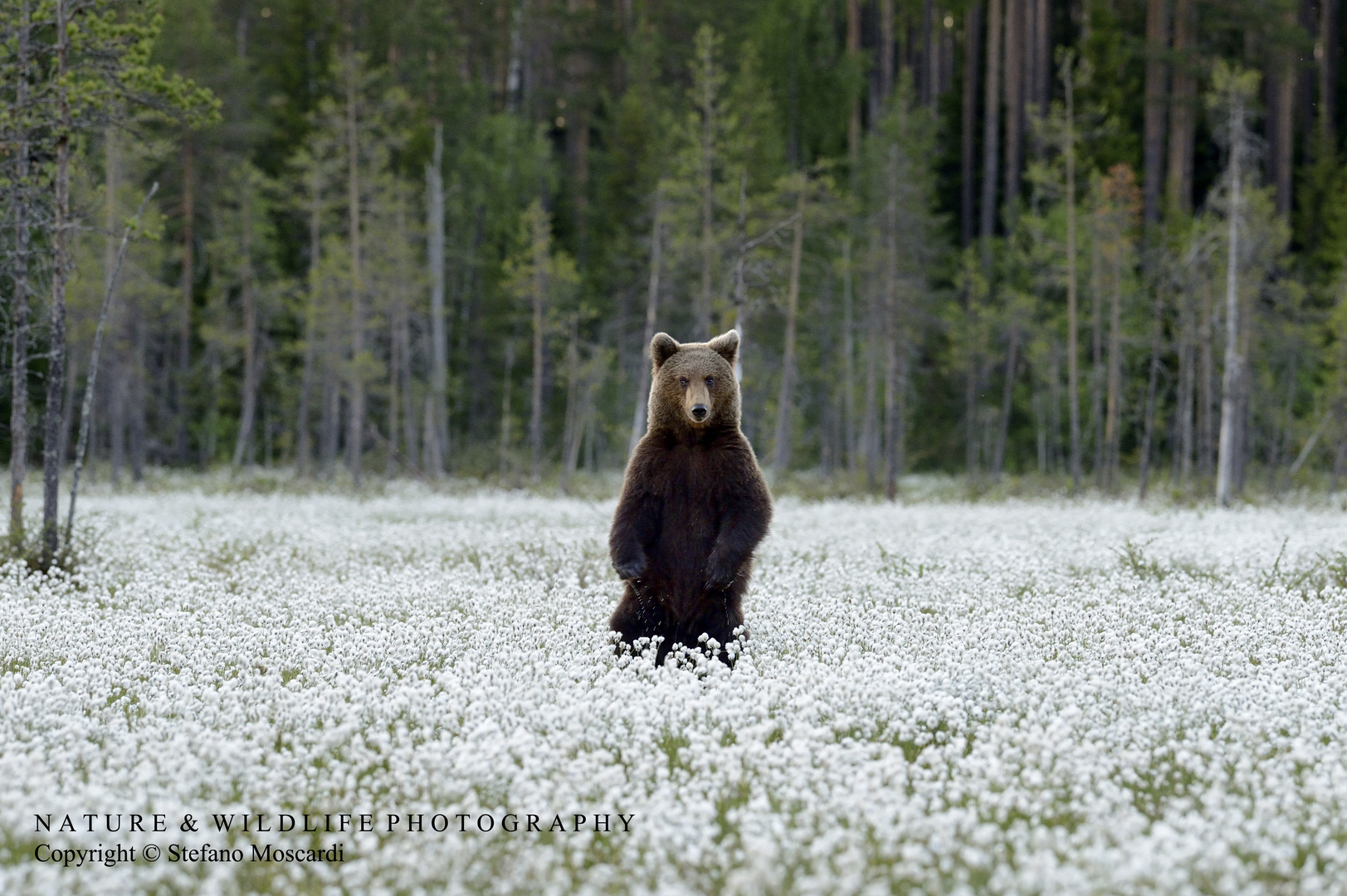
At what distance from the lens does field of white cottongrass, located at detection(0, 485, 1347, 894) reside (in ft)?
12.9

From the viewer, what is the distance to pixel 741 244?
24484 mm

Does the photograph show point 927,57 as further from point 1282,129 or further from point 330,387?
point 330,387

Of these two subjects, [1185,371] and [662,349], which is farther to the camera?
[1185,371]

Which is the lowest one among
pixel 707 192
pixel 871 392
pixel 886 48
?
pixel 871 392

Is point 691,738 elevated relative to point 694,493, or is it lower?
lower

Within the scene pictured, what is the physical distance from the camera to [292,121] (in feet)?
125

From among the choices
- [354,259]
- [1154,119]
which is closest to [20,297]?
[354,259]

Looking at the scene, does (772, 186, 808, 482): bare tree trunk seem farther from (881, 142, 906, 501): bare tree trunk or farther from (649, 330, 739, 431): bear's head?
(649, 330, 739, 431): bear's head

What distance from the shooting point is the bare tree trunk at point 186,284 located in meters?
36.7

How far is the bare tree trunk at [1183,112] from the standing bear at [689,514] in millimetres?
40026

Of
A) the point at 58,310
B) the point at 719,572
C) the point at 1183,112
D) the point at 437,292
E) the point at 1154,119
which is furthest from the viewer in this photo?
the point at 1183,112

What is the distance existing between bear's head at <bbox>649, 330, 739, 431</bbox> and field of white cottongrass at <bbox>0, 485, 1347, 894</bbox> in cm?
Answer: 175

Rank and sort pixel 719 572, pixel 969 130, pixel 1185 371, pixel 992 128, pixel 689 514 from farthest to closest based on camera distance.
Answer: pixel 969 130, pixel 992 128, pixel 1185 371, pixel 689 514, pixel 719 572

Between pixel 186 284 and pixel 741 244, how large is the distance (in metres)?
Result: 23.0
